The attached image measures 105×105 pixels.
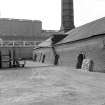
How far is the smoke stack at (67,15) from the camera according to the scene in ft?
111

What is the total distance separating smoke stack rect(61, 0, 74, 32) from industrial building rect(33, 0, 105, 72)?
17.9 ft

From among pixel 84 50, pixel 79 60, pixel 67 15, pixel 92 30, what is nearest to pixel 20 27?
pixel 67 15

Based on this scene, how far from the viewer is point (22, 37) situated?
52938 millimetres

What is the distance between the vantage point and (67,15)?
34156mm

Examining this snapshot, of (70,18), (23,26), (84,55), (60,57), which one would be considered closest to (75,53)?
(84,55)

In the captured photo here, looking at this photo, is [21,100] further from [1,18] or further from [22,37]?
[1,18]

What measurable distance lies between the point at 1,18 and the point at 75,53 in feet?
132

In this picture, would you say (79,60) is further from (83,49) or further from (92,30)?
(92,30)

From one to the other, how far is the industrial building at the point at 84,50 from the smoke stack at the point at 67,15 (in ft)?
17.9

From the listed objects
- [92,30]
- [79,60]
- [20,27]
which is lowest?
[79,60]

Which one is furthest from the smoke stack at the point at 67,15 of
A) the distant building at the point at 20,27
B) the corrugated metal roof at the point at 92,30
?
the distant building at the point at 20,27

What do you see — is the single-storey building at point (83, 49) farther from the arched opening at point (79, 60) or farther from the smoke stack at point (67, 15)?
the smoke stack at point (67, 15)

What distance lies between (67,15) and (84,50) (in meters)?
15.8

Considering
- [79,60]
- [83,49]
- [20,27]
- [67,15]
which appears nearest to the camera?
[83,49]
